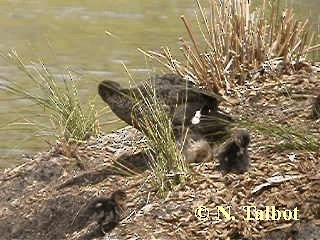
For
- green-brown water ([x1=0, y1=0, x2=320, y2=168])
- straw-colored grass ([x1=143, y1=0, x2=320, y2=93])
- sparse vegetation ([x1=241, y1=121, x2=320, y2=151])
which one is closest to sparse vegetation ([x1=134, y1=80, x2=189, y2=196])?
sparse vegetation ([x1=241, y1=121, x2=320, y2=151])

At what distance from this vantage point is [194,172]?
4836 millimetres

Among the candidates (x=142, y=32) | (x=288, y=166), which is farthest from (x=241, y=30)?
(x=142, y=32)

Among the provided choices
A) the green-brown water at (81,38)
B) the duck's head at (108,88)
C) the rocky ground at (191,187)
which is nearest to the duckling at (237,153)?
the rocky ground at (191,187)

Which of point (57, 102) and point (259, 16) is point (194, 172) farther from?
point (259, 16)

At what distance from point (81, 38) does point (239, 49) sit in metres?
8.20

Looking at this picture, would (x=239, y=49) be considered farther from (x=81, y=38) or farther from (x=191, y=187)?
(x=81, y=38)

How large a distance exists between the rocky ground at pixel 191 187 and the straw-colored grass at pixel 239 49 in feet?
0.60

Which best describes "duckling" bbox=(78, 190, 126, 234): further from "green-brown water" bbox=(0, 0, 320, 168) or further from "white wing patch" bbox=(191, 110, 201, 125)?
"green-brown water" bbox=(0, 0, 320, 168)

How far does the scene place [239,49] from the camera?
6387mm

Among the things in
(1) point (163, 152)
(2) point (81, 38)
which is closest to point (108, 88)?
(1) point (163, 152)

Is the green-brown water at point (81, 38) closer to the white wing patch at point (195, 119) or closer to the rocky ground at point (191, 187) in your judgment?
the rocky ground at point (191, 187)

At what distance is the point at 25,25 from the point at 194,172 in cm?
1125

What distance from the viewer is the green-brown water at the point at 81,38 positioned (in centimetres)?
917

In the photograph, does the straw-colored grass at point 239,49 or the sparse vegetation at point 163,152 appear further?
the straw-colored grass at point 239,49
